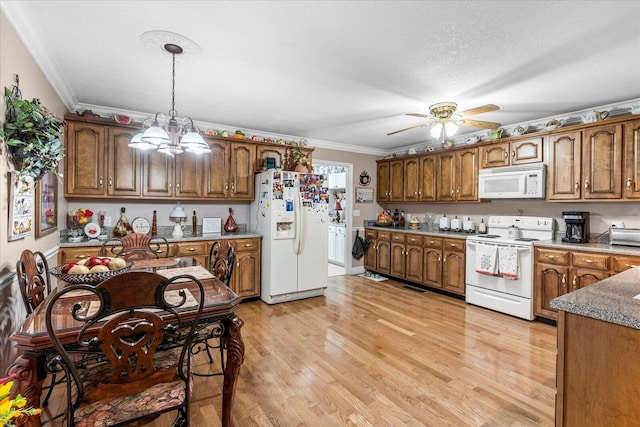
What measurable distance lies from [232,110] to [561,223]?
425cm

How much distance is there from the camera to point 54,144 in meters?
2.02

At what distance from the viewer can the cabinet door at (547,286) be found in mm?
3402

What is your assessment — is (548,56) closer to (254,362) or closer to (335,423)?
(335,423)

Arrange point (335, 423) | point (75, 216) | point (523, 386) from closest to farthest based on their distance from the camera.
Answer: point (335, 423) < point (523, 386) < point (75, 216)

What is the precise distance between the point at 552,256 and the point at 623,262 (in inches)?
22.6

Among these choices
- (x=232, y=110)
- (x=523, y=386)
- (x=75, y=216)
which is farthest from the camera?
(x=232, y=110)

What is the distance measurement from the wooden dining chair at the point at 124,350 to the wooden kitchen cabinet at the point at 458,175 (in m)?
4.24

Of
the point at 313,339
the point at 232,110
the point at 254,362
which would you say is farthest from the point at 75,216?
the point at 313,339

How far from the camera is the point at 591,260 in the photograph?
3.21 meters

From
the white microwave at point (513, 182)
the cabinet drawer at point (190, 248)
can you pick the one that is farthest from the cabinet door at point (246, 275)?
the white microwave at point (513, 182)

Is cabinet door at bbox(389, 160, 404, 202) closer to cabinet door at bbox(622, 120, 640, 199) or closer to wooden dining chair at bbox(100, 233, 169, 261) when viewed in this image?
cabinet door at bbox(622, 120, 640, 199)

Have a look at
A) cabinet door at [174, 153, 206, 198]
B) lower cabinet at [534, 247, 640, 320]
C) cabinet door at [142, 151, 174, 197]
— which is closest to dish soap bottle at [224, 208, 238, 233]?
cabinet door at [174, 153, 206, 198]

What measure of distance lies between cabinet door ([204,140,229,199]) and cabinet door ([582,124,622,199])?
14.0ft

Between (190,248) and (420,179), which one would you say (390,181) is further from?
(190,248)
